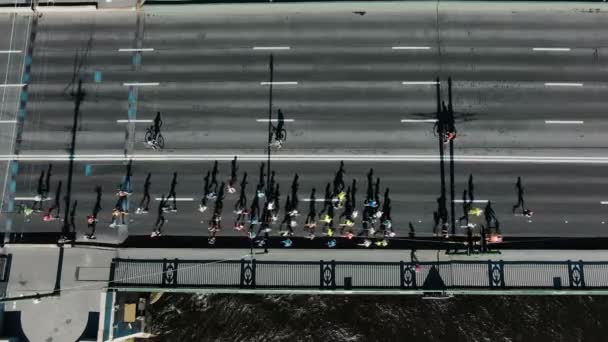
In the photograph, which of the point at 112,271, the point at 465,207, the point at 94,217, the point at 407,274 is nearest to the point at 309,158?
the point at 407,274

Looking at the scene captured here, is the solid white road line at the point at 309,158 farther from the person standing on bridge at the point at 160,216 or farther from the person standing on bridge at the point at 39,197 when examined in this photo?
the person standing on bridge at the point at 160,216

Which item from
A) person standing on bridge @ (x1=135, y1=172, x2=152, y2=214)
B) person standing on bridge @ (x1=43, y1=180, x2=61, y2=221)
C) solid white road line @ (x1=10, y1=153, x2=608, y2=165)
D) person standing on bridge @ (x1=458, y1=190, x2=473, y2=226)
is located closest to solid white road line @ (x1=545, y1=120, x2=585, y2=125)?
solid white road line @ (x1=10, y1=153, x2=608, y2=165)

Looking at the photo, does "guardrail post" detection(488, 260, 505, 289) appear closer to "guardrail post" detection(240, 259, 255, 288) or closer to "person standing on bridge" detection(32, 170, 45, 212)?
"guardrail post" detection(240, 259, 255, 288)

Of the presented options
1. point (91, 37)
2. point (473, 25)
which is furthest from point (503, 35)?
point (91, 37)

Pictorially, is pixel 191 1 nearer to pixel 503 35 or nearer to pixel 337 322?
pixel 503 35

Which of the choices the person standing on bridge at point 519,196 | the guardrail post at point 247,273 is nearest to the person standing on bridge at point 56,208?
the guardrail post at point 247,273
